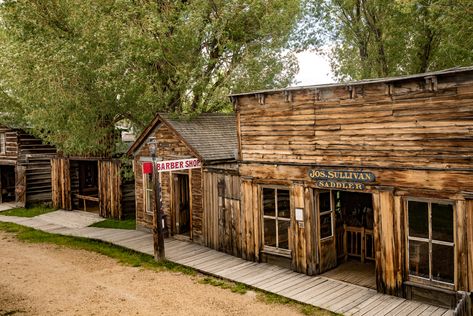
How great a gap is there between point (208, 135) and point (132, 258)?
16.6 ft

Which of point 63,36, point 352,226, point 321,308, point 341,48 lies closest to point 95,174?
point 63,36

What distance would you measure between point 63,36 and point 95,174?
9.41 metres

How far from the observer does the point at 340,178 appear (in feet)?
34.4

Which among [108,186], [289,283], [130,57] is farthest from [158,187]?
[108,186]

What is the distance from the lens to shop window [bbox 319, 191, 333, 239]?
1157 centimetres

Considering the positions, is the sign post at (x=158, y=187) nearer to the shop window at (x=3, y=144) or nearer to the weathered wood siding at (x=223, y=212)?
the weathered wood siding at (x=223, y=212)

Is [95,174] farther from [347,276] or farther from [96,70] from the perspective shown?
[347,276]

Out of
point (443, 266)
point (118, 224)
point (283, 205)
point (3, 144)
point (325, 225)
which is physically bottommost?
point (118, 224)

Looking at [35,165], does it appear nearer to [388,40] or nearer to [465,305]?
[388,40]

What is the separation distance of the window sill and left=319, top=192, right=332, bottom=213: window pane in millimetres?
1493

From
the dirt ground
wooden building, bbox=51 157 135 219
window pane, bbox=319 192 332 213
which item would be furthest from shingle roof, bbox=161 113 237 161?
wooden building, bbox=51 157 135 219

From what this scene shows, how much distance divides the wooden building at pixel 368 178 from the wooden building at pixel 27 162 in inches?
658

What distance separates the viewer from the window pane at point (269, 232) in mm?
12320

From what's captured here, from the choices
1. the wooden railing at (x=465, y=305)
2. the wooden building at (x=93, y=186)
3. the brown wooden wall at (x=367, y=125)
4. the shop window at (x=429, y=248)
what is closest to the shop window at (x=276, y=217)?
the brown wooden wall at (x=367, y=125)
